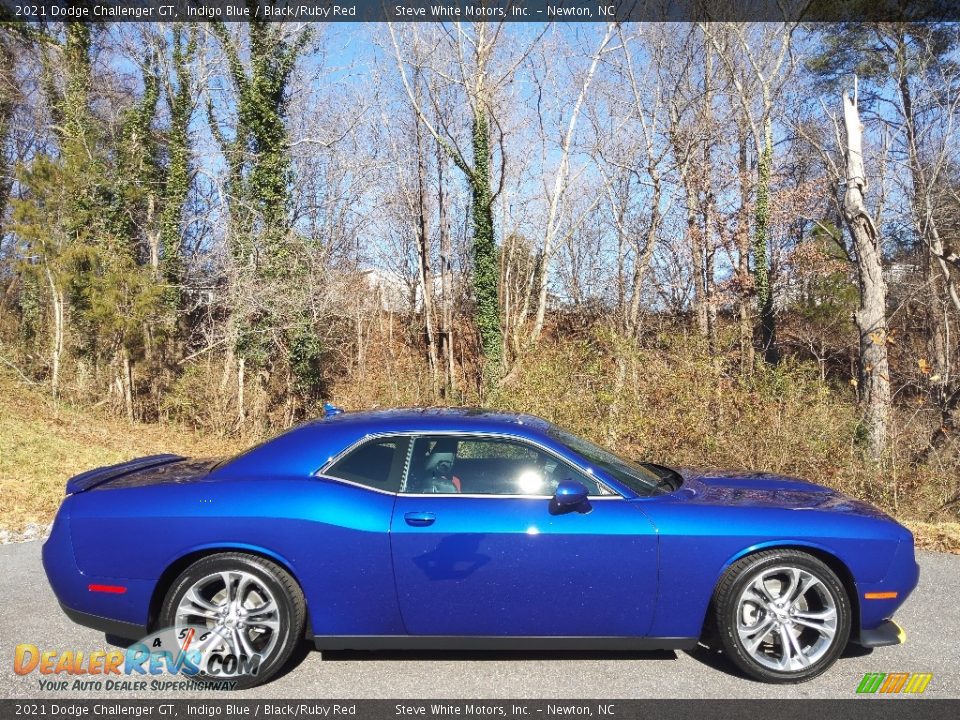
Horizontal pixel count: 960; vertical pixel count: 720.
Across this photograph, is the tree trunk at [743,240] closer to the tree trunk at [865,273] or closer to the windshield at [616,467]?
the tree trunk at [865,273]

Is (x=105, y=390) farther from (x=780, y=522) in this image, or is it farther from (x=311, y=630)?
(x=780, y=522)

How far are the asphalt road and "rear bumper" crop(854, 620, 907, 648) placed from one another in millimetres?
191

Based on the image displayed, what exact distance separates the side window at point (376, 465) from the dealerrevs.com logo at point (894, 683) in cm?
256

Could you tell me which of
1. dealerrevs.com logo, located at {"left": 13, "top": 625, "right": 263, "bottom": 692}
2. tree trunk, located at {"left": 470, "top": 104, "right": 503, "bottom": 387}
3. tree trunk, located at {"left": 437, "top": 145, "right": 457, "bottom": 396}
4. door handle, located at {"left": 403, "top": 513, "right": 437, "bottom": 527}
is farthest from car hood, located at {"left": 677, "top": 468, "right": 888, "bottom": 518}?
tree trunk, located at {"left": 437, "top": 145, "right": 457, "bottom": 396}

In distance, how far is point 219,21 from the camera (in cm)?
1914

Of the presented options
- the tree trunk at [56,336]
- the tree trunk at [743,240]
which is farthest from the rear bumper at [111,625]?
the tree trunk at [743,240]

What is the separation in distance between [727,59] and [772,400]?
16.6 metres

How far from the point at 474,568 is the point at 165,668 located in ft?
5.64

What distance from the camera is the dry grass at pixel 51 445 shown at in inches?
350

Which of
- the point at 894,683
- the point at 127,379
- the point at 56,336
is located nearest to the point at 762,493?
the point at 894,683

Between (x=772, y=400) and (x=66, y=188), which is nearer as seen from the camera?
(x=772, y=400)

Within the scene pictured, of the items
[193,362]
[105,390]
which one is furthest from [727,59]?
[105,390]

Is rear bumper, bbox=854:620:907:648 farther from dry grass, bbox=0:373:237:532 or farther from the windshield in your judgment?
dry grass, bbox=0:373:237:532

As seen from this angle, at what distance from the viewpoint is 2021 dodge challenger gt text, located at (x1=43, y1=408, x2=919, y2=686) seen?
3.64 meters
